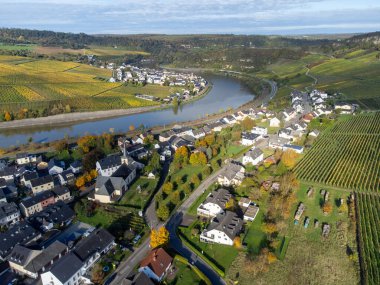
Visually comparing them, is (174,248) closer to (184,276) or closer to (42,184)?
(184,276)

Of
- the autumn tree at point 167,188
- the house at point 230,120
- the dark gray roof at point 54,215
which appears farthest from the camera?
the house at point 230,120

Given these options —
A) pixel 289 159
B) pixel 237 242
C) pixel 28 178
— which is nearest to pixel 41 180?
pixel 28 178

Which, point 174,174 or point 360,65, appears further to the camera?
point 360,65

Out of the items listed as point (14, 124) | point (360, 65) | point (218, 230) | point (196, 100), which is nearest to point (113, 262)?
point (218, 230)

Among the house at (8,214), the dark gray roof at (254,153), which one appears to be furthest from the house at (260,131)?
the house at (8,214)

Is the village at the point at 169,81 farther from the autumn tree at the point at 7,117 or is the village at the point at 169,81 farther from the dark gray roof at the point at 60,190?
the dark gray roof at the point at 60,190

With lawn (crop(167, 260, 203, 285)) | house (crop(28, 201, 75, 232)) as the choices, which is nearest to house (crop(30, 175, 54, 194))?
house (crop(28, 201, 75, 232))

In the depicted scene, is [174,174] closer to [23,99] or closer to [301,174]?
[301,174]

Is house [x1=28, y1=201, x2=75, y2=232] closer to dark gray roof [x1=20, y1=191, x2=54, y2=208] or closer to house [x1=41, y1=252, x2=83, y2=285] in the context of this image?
dark gray roof [x1=20, y1=191, x2=54, y2=208]
